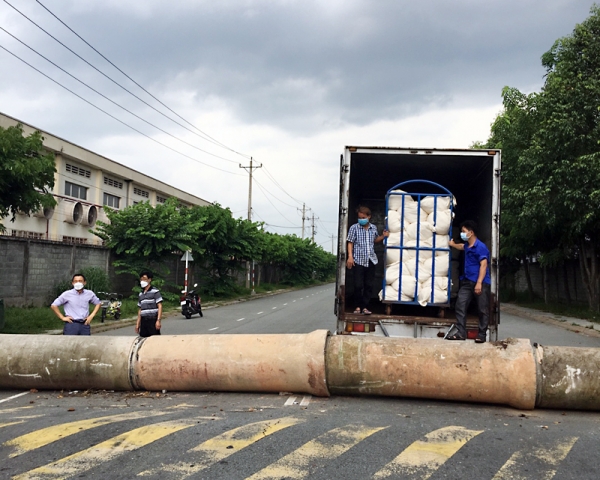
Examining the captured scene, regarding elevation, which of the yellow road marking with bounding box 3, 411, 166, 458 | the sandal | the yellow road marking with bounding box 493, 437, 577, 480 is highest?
the sandal

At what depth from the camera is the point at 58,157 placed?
31.2m

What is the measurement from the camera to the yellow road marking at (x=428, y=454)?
4.20 metres

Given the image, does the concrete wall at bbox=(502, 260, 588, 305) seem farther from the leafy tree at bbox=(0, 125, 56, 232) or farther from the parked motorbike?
the leafy tree at bbox=(0, 125, 56, 232)

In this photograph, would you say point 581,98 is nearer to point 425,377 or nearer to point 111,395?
point 425,377

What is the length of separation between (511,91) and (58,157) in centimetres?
2352

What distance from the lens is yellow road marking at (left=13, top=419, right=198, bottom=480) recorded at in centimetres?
420

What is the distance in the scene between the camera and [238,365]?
6.77 meters

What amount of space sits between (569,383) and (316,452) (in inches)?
124

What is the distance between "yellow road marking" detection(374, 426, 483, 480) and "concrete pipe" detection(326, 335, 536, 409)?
90cm

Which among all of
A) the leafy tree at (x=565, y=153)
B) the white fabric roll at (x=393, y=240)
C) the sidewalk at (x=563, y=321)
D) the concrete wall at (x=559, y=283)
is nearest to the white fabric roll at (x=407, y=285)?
the white fabric roll at (x=393, y=240)

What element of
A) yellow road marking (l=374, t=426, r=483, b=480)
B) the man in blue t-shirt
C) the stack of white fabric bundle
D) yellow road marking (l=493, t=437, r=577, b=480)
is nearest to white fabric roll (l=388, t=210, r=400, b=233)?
the stack of white fabric bundle

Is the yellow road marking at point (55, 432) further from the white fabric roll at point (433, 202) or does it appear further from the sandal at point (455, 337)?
the white fabric roll at point (433, 202)

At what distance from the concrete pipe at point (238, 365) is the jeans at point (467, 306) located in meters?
1.92

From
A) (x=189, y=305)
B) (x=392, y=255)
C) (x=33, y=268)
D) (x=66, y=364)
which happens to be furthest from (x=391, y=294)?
(x=33, y=268)
